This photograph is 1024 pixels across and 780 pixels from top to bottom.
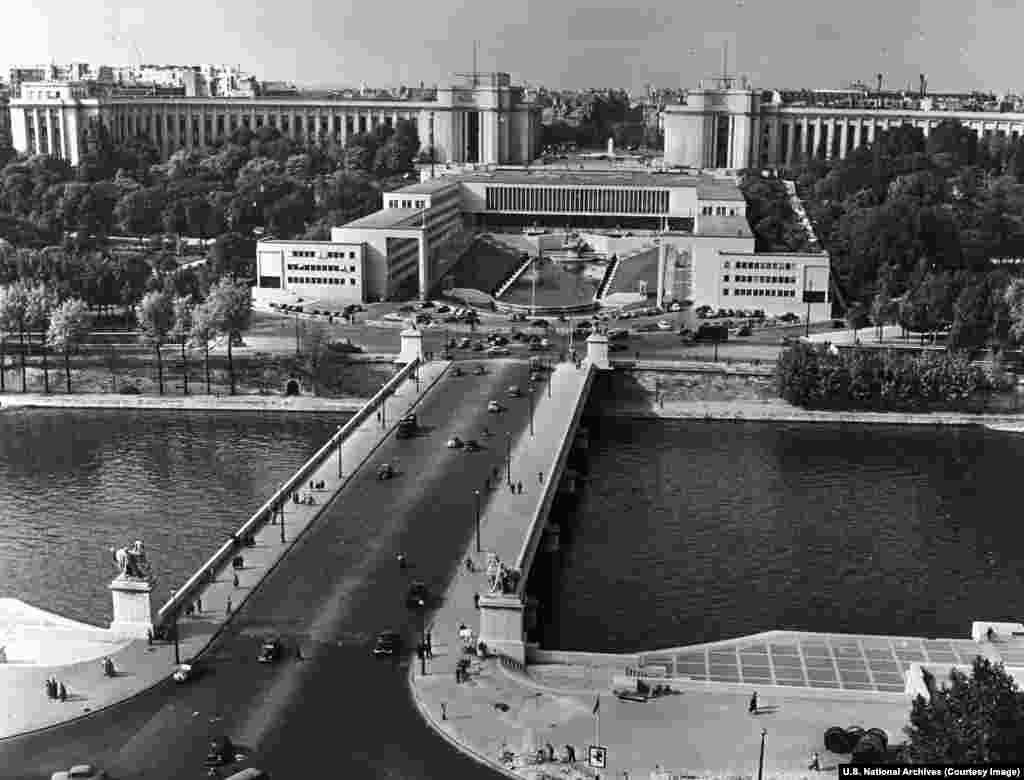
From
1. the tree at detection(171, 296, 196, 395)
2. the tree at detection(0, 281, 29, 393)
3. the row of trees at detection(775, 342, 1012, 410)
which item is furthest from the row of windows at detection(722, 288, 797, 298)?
the tree at detection(0, 281, 29, 393)

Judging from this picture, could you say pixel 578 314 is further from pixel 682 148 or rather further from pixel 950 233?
pixel 682 148

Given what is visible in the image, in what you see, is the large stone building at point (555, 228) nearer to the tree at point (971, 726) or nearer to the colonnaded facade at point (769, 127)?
the colonnaded facade at point (769, 127)

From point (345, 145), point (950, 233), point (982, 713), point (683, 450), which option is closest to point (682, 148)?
point (345, 145)

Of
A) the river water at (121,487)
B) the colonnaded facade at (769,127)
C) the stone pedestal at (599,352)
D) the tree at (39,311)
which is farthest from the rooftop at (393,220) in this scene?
the colonnaded facade at (769,127)

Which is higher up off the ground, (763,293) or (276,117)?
(276,117)

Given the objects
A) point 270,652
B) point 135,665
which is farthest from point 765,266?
point 135,665

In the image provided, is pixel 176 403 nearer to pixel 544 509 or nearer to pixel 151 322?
pixel 151 322
